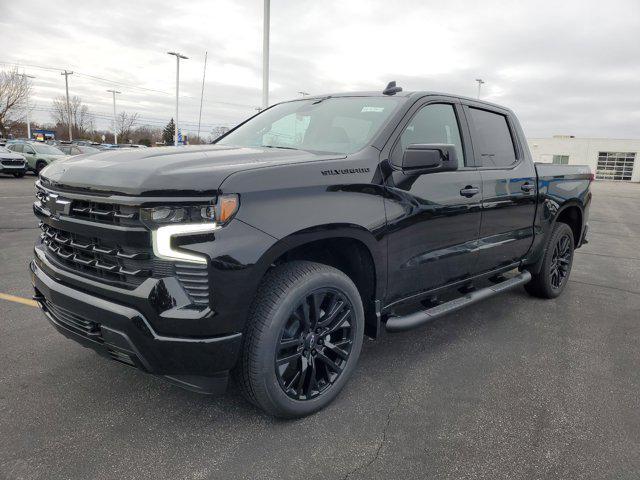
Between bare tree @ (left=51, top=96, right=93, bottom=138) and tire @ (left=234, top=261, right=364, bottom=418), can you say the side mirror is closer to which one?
tire @ (left=234, top=261, right=364, bottom=418)

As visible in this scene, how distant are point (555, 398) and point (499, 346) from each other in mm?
827

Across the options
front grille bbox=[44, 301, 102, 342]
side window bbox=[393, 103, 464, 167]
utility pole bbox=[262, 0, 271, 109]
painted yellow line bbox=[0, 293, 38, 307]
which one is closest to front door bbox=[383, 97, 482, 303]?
side window bbox=[393, 103, 464, 167]

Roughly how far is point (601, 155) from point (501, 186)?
6774 cm

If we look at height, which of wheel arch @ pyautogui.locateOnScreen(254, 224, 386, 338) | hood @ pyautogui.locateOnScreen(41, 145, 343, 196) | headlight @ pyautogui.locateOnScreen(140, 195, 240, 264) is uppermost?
hood @ pyautogui.locateOnScreen(41, 145, 343, 196)

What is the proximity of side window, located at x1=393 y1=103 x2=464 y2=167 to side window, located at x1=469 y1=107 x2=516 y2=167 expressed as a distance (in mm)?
256

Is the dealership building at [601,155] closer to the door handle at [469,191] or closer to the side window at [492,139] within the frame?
the side window at [492,139]

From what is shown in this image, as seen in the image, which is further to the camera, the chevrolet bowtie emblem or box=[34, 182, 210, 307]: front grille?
the chevrolet bowtie emblem

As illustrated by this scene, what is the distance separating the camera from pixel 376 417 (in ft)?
9.05

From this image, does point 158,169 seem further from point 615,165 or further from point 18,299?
point 615,165

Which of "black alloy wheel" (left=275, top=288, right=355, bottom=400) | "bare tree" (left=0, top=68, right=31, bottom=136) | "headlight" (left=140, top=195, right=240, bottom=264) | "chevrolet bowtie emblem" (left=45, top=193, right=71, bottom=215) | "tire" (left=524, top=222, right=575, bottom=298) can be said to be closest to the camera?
"headlight" (left=140, top=195, right=240, bottom=264)

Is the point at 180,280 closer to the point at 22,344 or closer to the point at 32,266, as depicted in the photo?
the point at 32,266

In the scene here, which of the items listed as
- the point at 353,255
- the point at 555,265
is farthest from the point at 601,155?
the point at 353,255

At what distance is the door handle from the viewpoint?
352 cm

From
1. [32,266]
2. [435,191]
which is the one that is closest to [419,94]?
[435,191]
